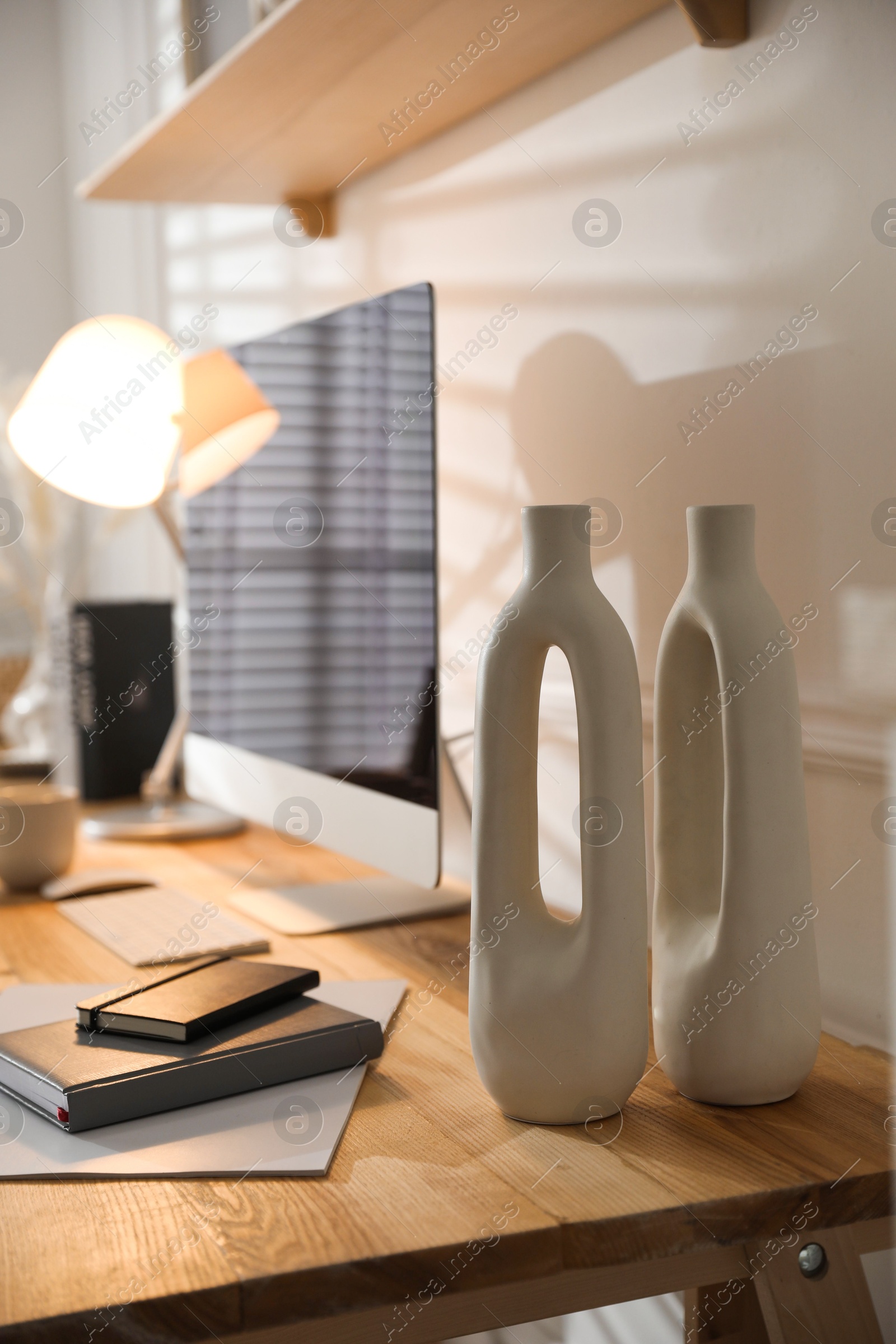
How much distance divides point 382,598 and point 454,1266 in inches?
26.2


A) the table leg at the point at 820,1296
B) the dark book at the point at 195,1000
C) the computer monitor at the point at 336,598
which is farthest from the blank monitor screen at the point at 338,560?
the table leg at the point at 820,1296

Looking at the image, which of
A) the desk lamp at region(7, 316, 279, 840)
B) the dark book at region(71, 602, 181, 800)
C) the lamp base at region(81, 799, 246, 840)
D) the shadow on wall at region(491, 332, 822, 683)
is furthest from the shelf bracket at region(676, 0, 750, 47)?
the dark book at region(71, 602, 181, 800)

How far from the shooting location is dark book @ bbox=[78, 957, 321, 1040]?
0.77 m

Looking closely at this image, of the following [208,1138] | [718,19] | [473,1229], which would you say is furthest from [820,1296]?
[718,19]

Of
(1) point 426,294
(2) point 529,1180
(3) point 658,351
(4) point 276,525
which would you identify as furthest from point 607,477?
(2) point 529,1180

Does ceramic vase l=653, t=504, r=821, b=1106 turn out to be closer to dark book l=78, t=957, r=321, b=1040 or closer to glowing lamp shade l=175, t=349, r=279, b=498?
dark book l=78, t=957, r=321, b=1040

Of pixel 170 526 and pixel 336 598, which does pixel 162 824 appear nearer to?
pixel 170 526

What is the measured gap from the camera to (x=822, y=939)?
870mm

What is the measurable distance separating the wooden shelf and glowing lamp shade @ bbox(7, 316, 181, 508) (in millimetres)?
223

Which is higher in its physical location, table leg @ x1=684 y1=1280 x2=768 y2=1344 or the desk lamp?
the desk lamp

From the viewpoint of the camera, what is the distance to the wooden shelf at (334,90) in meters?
1.02

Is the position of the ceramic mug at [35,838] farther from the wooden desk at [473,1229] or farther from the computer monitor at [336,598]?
the wooden desk at [473,1229]

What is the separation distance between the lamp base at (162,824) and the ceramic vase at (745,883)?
105 cm

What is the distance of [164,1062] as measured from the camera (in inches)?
29.3
